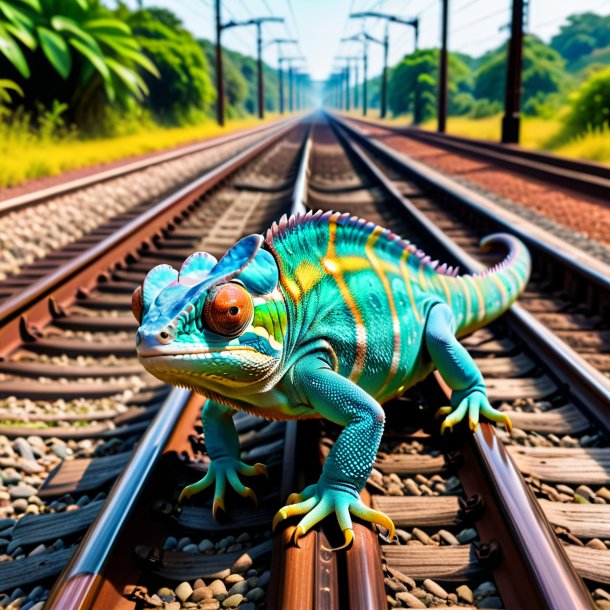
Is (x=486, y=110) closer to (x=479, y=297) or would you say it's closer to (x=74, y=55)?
(x=74, y=55)

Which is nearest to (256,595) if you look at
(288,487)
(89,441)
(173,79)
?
(288,487)

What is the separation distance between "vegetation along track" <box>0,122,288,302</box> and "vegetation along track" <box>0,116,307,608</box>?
66 centimetres

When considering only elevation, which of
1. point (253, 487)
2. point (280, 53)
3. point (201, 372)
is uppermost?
point (280, 53)

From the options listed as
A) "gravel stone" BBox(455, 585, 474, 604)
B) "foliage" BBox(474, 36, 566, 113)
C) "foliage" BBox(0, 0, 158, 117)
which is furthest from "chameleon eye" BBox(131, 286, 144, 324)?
"foliage" BBox(474, 36, 566, 113)

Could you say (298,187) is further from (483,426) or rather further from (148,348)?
(148,348)

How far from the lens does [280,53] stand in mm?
87375

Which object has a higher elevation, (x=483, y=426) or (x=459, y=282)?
(x=459, y=282)

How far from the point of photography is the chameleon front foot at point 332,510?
6.59 feet

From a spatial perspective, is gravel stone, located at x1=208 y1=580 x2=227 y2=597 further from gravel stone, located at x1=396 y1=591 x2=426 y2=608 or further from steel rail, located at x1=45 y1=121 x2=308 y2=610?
gravel stone, located at x1=396 y1=591 x2=426 y2=608

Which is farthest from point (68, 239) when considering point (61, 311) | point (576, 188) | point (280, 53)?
point (280, 53)

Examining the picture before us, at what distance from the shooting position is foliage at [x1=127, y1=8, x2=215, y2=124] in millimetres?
31672

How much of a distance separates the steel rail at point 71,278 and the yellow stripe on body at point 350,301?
2856mm

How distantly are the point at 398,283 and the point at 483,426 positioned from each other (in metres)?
0.71

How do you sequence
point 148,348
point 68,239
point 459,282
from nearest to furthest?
point 148,348
point 459,282
point 68,239
